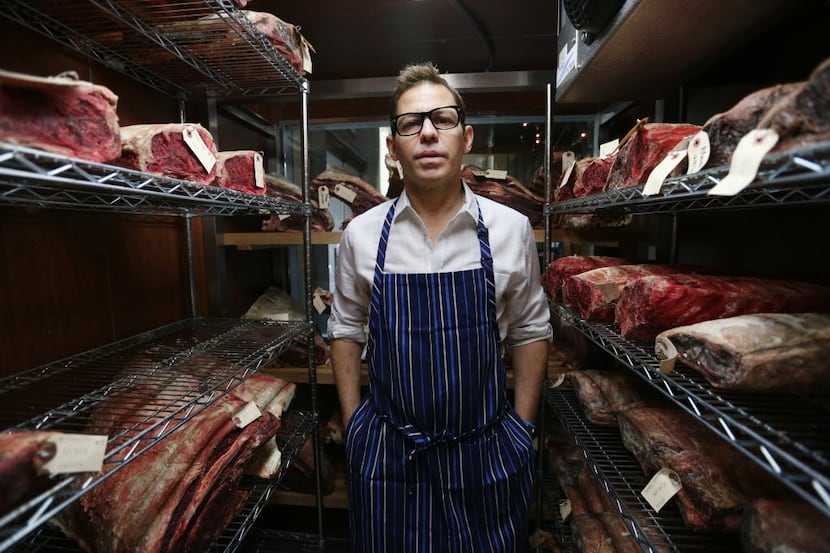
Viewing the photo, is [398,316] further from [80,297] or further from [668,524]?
[80,297]

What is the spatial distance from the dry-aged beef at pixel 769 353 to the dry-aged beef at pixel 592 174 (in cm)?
91

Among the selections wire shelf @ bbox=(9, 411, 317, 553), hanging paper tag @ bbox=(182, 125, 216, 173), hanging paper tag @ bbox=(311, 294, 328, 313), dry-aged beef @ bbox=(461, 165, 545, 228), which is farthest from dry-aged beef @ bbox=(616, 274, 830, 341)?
hanging paper tag @ bbox=(311, 294, 328, 313)

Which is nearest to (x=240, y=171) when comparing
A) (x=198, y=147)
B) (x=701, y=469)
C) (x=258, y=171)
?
(x=258, y=171)

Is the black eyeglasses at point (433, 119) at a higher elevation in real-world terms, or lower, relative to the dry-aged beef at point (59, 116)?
higher

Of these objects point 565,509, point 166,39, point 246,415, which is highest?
point 166,39

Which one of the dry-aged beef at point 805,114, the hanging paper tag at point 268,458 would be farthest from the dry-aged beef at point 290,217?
the dry-aged beef at point 805,114

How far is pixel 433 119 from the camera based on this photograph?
61.7 inches

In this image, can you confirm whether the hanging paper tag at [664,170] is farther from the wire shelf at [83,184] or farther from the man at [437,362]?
the wire shelf at [83,184]

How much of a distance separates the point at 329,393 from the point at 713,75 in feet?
9.06

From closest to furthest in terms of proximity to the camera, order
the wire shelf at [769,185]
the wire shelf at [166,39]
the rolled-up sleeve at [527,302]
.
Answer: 1. the wire shelf at [769,185]
2. the wire shelf at [166,39]
3. the rolled-up sleeve at [527,302]

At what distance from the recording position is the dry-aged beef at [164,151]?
4.11ft

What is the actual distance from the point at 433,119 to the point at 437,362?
93 centimetres

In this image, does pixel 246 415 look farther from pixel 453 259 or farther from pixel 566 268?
pixel 566 268

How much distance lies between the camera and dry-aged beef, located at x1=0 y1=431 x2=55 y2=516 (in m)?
0.74
